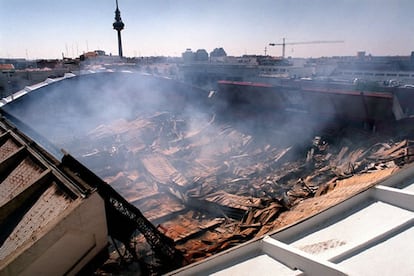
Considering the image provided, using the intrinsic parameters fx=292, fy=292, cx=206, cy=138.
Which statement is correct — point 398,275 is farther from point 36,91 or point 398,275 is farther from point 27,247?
point 36,91

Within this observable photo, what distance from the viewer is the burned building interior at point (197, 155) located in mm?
6105

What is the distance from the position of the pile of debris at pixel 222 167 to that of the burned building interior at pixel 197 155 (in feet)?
0.13

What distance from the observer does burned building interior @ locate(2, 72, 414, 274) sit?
611cm

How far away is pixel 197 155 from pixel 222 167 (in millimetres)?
1745

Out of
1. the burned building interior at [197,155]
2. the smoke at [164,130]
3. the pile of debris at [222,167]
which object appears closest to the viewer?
the burned building interior at [197,155]

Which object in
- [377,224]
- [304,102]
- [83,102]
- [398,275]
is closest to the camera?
[398,275]

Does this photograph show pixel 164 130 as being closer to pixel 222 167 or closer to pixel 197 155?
pixel 197 155

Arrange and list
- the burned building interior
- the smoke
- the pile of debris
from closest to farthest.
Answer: the burned building interior
the pile of debris
the smoke

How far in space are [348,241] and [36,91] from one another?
57.2ft

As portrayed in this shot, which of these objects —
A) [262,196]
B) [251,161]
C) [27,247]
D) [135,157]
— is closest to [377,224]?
[27,247]

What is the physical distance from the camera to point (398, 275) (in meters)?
2.82

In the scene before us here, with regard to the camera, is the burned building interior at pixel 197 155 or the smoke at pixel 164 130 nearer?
the burned building interior at pixel 197 155

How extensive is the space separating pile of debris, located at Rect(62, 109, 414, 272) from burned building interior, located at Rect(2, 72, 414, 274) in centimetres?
4

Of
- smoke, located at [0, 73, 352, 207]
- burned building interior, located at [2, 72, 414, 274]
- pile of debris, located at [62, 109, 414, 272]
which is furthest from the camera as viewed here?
smoke, located at [0, 73, 352, 207]
